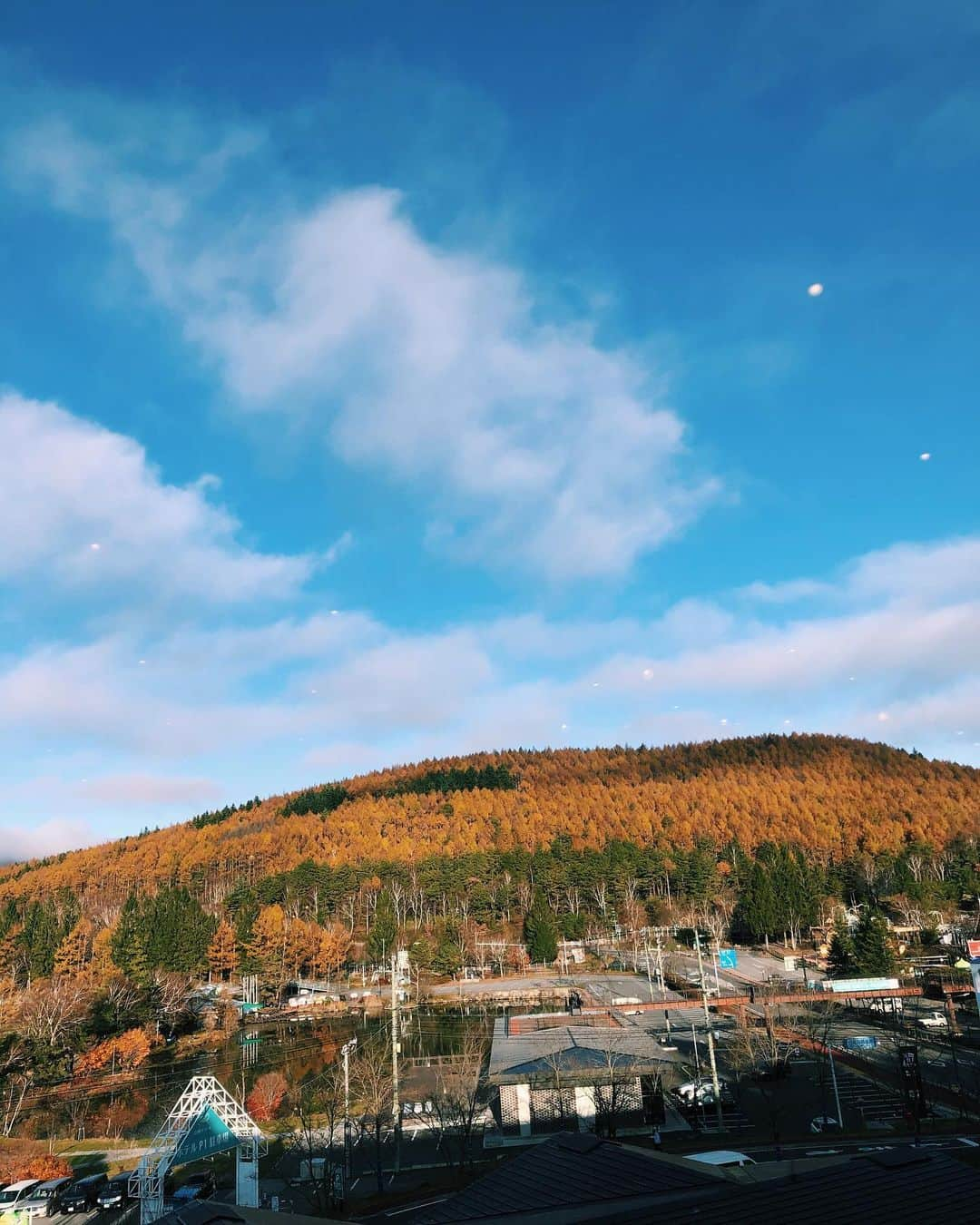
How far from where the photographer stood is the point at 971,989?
5569 centimetres

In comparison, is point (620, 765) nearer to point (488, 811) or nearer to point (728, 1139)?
point (488, 811)

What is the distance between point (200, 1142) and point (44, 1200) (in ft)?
19.1

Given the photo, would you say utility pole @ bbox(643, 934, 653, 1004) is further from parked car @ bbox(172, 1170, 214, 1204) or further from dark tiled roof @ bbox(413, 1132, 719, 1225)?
dark tiled roof @ bbox(413, 1132, 719, 1225)

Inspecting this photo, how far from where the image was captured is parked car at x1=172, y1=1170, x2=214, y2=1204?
2611cm

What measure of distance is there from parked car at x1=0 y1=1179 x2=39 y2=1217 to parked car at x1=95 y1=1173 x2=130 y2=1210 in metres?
2.32

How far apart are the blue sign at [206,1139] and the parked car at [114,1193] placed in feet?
6.80

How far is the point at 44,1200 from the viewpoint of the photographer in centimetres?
2570

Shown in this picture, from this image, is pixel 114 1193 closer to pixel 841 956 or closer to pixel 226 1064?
pixel 226 1064

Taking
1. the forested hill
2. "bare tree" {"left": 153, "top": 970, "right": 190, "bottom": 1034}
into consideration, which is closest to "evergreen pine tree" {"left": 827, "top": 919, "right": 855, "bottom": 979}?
the forested hill

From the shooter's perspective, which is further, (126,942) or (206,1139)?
(126,942)

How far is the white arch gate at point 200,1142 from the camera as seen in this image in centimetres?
2212

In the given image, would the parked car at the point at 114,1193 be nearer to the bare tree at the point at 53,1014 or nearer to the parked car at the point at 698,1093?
the parked car at the point at 698,1093

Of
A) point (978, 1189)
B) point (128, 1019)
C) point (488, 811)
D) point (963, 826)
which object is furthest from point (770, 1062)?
point (488, 811)

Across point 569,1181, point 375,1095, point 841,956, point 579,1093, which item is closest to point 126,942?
point 375,1095
